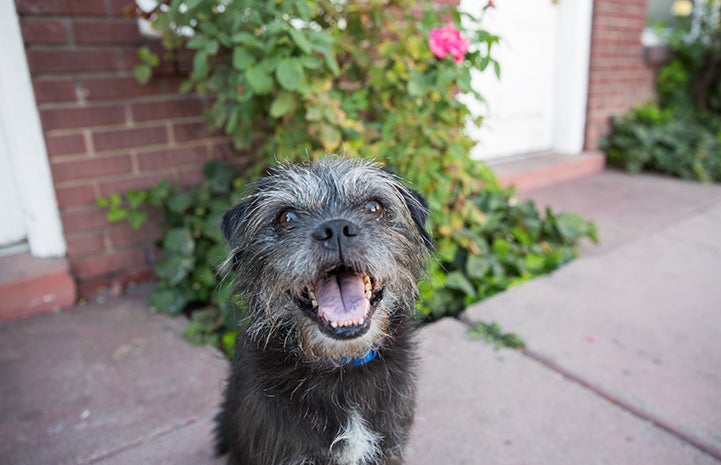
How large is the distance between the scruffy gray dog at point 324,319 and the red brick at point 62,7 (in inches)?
86.0

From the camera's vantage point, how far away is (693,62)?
7.28 m

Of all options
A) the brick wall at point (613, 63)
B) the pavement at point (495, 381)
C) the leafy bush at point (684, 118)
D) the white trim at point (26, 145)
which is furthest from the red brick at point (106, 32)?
the leafy bush at point (684, 118)

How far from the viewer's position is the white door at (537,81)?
19.1 ft

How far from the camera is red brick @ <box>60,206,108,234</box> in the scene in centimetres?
337

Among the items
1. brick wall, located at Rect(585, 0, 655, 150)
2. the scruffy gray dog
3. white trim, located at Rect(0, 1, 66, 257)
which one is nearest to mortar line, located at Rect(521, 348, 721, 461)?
the scruffy gray dog

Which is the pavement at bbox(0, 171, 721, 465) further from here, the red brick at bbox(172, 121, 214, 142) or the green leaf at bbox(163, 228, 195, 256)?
the red brick at bbox(172, 121, 214, 142)

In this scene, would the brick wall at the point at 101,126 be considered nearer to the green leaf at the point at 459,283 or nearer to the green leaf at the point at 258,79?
the green leaf at the point at 258,79

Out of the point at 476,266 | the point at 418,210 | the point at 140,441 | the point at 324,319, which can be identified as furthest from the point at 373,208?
the point at 476,266

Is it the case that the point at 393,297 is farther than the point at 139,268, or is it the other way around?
the point at 139,268

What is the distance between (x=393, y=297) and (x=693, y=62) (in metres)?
7.66

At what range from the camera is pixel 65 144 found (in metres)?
3.25

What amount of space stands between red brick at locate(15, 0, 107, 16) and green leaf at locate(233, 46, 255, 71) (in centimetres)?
121

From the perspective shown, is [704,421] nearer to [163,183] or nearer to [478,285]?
[478,285]

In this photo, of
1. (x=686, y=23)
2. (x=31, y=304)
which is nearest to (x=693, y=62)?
(x=686, y=23)
